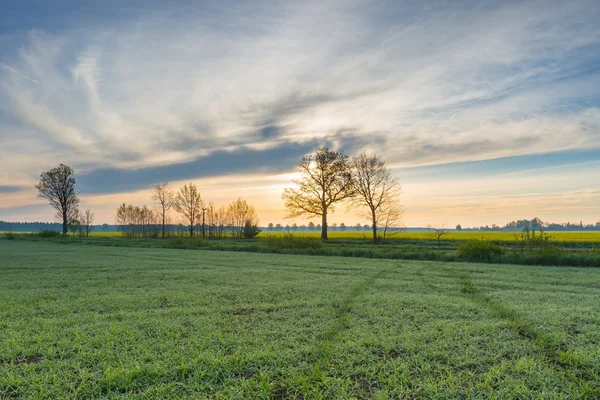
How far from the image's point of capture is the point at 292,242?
24.4 m

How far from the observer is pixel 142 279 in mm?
9391

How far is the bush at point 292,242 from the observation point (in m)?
24.0

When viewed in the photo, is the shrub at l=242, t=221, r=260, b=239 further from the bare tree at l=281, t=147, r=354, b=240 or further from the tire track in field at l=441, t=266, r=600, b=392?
the tire track in field at l=441, t=266, r=600, b=392

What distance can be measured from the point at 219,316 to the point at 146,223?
89773 mm

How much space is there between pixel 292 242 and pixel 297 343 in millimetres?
20384

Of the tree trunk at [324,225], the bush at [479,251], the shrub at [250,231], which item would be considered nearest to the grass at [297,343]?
the bush at [479,251]

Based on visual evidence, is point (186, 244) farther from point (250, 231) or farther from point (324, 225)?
point (250, 231)

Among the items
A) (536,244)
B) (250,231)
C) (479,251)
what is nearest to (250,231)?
(250,231)

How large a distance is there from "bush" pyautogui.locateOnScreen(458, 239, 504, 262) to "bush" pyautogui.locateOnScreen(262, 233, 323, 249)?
9.03 metres

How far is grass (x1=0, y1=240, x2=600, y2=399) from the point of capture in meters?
3.09

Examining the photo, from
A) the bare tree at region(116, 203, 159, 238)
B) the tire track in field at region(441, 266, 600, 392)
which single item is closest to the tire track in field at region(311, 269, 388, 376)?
the tire track in field at region(441, 266, 600, 392)

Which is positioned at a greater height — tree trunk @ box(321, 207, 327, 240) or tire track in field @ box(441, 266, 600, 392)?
tree trunk @ box(321, 207, 327, 240)


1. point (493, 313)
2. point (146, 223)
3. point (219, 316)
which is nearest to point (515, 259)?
point (493, 313)

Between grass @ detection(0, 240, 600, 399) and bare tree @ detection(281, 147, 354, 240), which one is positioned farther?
bare tree @ detection(281, 147, 354, 240)
